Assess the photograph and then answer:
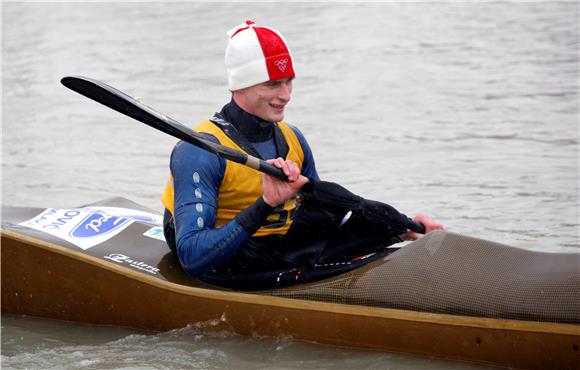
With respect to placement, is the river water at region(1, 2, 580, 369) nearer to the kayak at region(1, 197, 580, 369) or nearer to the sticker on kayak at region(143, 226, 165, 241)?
the kayak at region(1, 197, 580, 369)

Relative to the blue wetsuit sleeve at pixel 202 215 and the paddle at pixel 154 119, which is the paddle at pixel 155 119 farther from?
the blue wetsuit sleeve at pixel 202 215

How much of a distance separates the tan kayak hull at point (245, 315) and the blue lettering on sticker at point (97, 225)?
230 millimetres

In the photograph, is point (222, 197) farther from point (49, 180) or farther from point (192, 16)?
point (192, 16)

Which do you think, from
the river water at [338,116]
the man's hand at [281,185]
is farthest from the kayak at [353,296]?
the man's hand at [281,185]

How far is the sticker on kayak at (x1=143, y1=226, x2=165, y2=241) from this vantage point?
5.43 m

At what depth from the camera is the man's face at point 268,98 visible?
15.4 ft

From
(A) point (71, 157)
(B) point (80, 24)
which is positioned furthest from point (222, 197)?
(B) point (80, 24)

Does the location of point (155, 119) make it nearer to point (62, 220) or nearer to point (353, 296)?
point (353, 296)

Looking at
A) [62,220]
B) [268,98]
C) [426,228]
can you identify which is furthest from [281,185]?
[62,220]

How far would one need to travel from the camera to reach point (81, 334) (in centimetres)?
527

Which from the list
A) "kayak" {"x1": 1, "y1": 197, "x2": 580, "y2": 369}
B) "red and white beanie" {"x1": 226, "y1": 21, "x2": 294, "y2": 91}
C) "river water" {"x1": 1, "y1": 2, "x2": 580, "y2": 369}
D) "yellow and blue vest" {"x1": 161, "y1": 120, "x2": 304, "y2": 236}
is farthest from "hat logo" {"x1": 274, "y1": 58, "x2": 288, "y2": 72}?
"river water" {"x1": 1, "y1": 2, "x2": 580, "y2": 369}

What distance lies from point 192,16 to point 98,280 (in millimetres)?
14340

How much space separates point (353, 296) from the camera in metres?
4.55

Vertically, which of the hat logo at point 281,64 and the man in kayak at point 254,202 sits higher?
the hat logo at point 281,64
